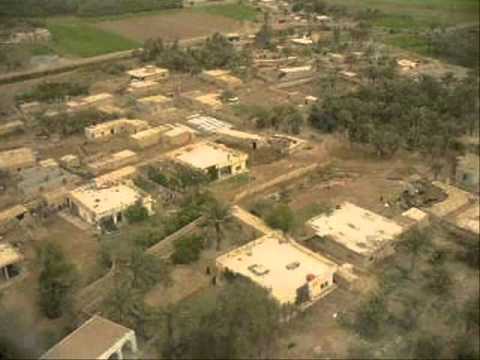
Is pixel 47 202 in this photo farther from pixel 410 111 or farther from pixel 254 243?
pixel 410 111

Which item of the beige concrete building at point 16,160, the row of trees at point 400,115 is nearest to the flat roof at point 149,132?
the beige concrete building at point 16,160

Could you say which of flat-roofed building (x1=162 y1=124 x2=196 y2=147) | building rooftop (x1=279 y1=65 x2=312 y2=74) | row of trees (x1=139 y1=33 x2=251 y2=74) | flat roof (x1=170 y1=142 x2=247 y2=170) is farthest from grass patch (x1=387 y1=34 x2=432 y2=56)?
flat roof (x1=170 y1=142 x2=247 y2=170)

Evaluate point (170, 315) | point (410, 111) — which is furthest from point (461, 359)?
point (410, 111)

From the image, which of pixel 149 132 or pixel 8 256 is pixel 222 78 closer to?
pixel 149 132

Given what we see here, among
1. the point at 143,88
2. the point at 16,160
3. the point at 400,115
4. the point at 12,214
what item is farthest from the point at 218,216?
the point at 143,88

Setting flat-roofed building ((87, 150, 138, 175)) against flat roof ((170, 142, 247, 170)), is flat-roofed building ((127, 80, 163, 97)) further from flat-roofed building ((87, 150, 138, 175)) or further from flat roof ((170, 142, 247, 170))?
flat roof ((170, 142, 247, 170))

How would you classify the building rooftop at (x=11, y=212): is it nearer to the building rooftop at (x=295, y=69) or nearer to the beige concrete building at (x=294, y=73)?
the beige concrete building at (x=294, y=73)
